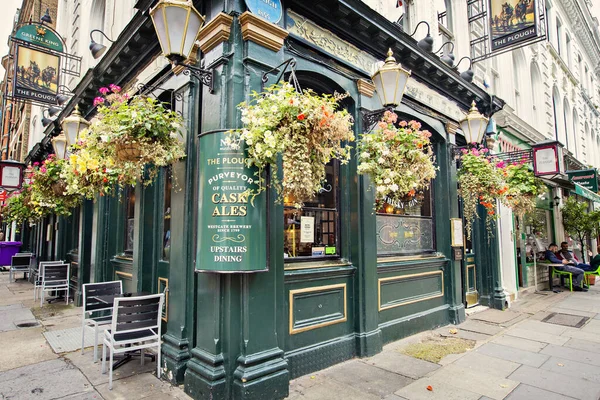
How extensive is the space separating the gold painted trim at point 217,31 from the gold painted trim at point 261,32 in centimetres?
18

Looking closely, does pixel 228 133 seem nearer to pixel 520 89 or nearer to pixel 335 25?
pixel 335 25

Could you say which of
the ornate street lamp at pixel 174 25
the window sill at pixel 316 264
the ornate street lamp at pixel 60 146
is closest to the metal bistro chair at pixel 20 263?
the ornate street lamp at pixel 60 146

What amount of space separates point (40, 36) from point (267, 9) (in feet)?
28.0

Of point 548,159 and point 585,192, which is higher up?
point 548,159

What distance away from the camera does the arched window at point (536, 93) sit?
570 inches

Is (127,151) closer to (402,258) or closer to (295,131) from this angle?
(295,131)

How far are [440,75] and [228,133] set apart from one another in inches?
240

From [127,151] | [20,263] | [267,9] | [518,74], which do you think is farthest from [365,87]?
[20,263]

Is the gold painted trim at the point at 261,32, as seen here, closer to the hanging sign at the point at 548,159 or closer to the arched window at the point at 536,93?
the hanging sign at the point at 548,159

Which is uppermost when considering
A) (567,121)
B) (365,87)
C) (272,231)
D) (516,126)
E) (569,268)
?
(567,121)

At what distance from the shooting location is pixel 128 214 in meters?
7.29

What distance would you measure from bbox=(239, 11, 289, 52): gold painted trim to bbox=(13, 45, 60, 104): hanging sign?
8598 millimetres

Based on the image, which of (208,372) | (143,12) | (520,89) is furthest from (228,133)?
(520,89)

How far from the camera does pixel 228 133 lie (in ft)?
12.1
